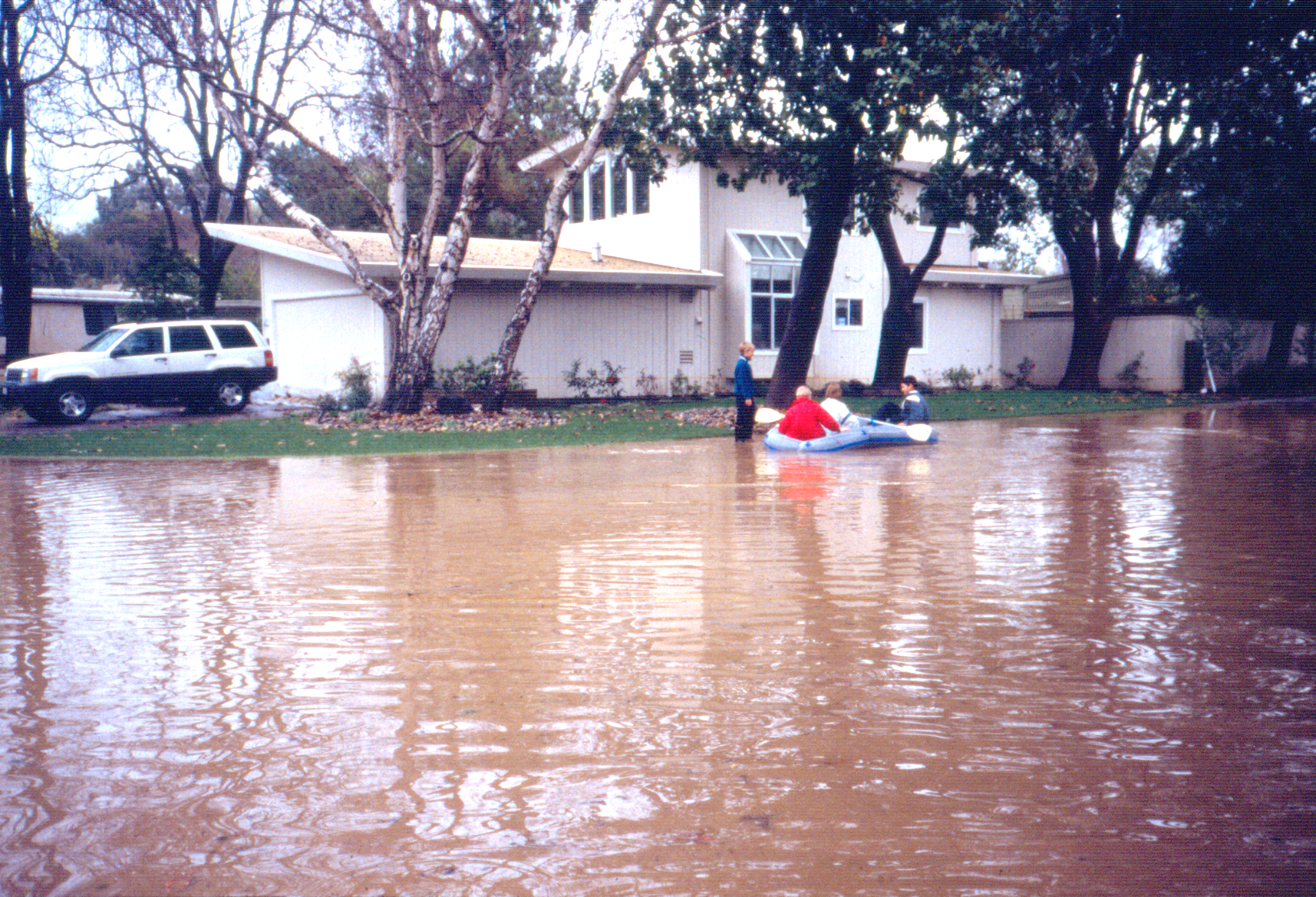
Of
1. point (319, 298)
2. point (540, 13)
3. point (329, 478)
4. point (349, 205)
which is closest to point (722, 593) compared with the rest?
point (329, 478)

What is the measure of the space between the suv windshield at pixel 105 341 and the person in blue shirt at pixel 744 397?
13.7m

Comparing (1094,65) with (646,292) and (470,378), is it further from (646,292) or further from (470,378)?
(646,292)

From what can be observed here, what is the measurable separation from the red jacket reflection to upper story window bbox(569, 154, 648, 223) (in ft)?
47.3

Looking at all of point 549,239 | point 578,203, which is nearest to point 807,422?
point 549,239

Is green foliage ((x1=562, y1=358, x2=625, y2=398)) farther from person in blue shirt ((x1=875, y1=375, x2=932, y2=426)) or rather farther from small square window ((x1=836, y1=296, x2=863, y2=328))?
person in blue shirt ((x1=875, y1=375, x2=932, y2=426))

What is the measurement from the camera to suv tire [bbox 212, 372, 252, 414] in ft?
79.1

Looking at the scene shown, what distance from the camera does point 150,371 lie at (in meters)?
23.2

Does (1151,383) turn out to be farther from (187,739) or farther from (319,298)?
(187,739)

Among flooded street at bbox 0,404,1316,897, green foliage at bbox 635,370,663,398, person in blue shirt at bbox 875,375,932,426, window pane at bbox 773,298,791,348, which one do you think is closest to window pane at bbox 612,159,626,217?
window pane at bbox 773,298,791,348

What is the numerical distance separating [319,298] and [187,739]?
74.2 ft

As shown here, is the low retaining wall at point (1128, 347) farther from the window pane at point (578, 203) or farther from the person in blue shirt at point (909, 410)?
the person in blue shirt at point (909, 410)

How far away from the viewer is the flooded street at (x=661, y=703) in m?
3.61

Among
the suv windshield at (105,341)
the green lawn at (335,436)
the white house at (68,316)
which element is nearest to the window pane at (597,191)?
the green lawn at (335,436)

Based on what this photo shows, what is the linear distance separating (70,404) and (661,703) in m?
20.7
